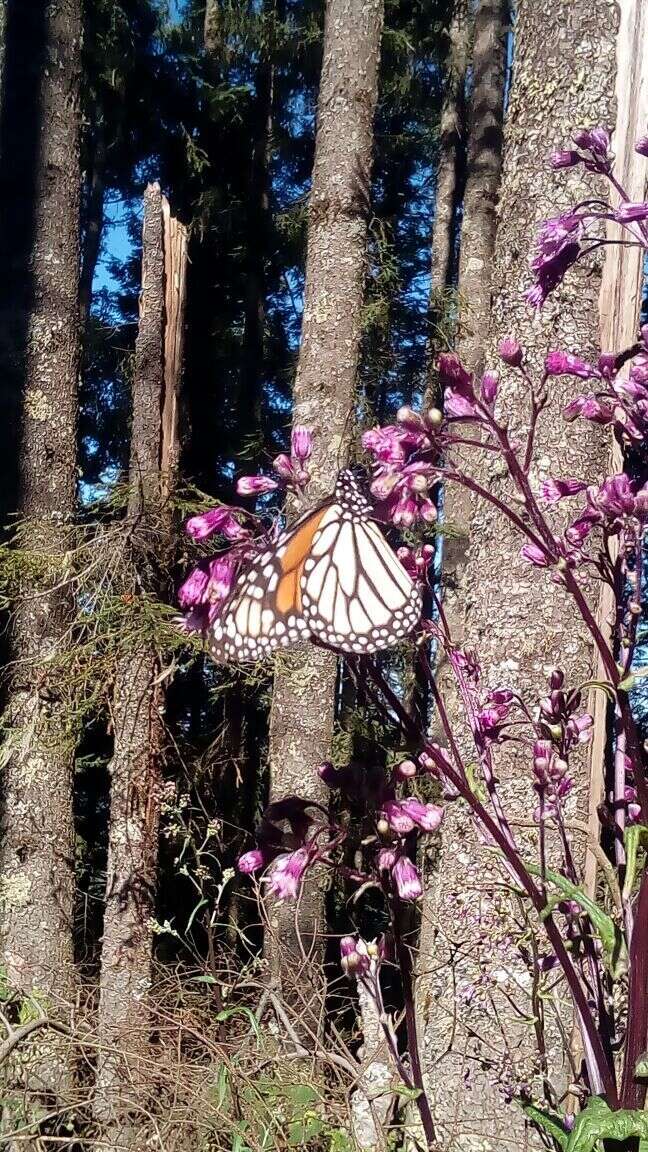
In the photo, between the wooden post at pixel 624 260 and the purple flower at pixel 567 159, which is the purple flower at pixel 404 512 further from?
the wooden post at pixel 624 260

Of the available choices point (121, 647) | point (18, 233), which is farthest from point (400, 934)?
point (18, 233)

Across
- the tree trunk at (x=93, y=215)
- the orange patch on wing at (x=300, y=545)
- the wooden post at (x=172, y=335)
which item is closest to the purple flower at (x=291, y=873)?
the orange patch on wing at (x=300, y=545)

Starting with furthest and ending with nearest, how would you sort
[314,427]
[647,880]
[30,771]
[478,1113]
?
[314,427], [30,771], [478,1113], [647,880]

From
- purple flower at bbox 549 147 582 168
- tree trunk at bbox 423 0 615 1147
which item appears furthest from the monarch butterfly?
tree trunk at bbox 423 0 615 1147

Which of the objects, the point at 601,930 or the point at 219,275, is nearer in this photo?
the point at 601,930

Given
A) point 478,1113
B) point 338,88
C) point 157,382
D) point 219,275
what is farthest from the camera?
point 219,275

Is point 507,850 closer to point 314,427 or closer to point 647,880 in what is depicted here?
point 647,880
